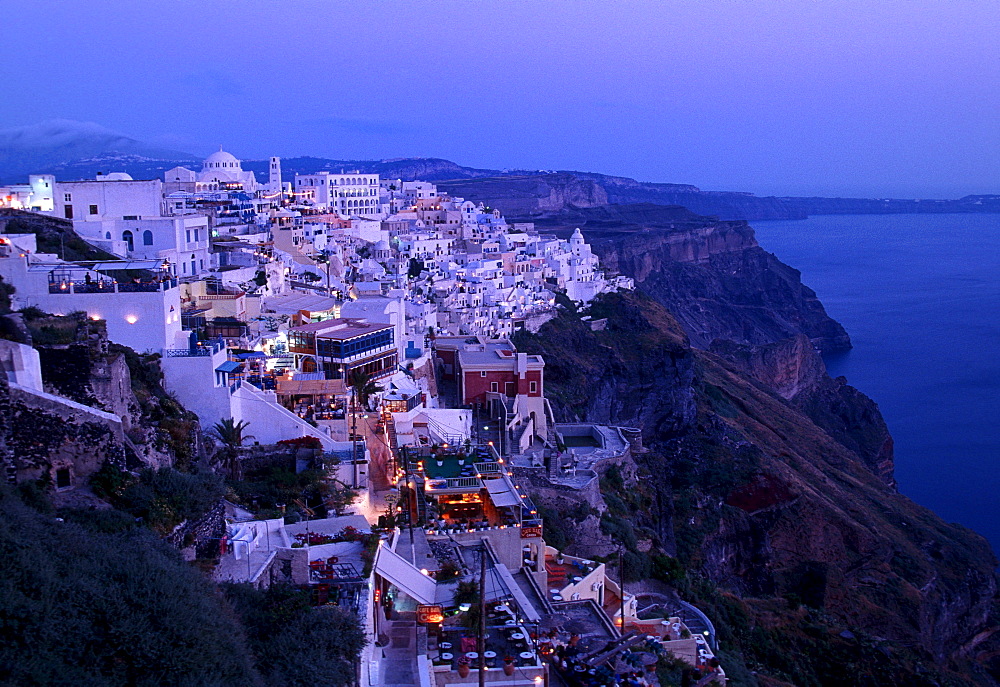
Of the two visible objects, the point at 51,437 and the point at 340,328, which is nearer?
the point at 51,437

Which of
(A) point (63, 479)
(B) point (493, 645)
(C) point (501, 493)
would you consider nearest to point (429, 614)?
(B) point (493, 645)

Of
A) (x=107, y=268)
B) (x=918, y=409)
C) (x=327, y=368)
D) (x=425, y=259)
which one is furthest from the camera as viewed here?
(x=918, y=409)

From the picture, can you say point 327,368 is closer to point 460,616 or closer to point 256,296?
point 256,296

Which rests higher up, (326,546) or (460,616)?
(326,546)

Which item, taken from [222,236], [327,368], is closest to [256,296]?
[327,368]

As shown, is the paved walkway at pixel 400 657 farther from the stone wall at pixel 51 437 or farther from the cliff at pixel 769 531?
the cliff at pixel 769 531

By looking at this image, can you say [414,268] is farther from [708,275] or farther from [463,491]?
[708,275]
